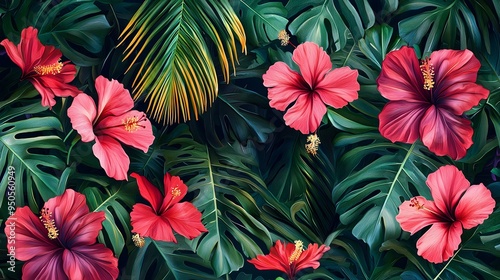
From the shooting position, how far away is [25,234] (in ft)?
3.53

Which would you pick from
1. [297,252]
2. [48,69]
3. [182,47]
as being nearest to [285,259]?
[297,252]

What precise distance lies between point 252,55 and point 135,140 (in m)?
0.24

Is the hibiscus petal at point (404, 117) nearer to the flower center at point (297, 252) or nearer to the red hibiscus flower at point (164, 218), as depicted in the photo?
the flower center at point (297, 252)

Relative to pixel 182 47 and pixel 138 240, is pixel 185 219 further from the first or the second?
pixel 182 47

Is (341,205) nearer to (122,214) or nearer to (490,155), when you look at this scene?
(490,155)

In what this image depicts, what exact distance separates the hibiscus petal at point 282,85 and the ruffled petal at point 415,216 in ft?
0.82

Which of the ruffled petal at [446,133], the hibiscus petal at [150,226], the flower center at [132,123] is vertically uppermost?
the flower center at [132,123]

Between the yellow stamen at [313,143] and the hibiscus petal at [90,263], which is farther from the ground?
the yellow stamen at [313,143]

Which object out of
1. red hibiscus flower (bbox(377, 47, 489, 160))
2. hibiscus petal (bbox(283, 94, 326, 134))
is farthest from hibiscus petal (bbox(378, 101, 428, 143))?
hibiscus petal (bbox(283, 94, 326, 134))

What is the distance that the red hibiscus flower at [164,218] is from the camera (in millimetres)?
1118

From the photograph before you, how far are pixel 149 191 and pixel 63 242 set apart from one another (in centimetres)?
16

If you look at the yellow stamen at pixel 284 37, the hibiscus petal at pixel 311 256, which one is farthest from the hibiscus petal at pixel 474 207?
the yellow stamen at pixel 284 37

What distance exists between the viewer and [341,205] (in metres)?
1.12

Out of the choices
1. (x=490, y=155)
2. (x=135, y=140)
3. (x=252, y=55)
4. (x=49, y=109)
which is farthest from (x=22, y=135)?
(x=490, y=155)
